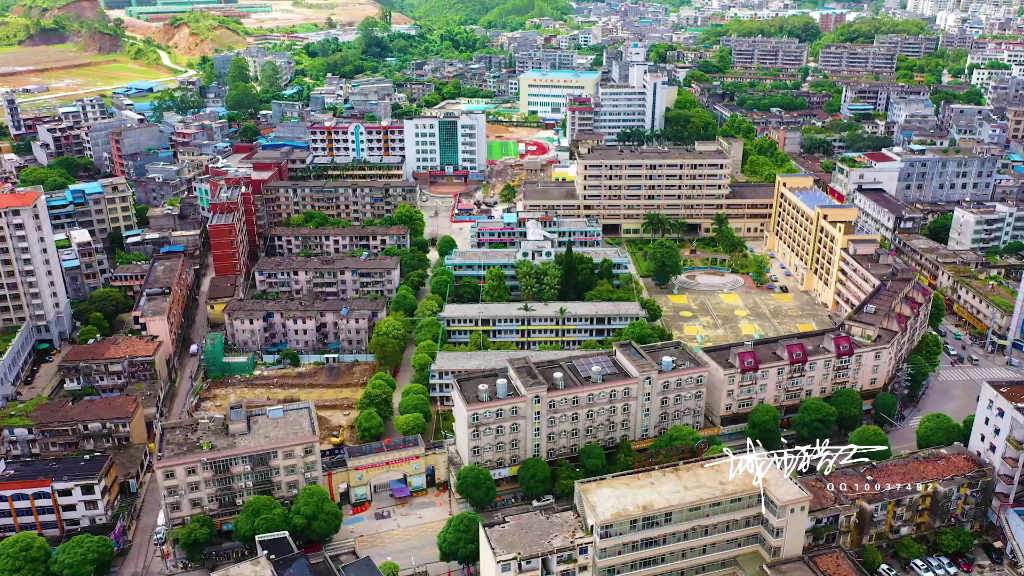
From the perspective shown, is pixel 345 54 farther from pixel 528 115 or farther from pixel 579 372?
pixel 579 372

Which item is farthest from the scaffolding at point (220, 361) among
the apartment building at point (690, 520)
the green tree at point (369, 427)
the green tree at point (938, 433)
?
the green tree at point (938, 433)

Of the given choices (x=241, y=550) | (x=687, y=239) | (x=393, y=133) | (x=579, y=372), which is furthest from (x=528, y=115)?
(x=241, y=550)

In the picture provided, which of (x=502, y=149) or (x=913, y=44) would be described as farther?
(x=913, y=44)

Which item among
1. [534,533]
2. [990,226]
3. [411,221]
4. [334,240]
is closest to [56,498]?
[534,533]

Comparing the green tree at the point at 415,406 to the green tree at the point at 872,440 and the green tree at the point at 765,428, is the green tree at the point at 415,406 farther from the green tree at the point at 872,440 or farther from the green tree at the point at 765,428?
the green tree at the point at 872,440

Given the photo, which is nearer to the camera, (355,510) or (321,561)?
(321,561)

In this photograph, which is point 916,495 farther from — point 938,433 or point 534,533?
point 534,533

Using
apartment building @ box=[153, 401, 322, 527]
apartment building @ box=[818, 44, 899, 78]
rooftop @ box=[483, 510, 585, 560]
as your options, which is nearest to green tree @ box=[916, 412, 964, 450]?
rooftop @ box=[483, 510, 585, 560]
